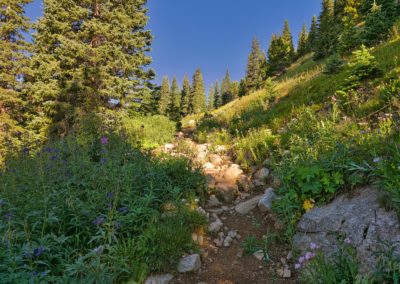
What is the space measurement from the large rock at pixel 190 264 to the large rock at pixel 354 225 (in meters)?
1.45

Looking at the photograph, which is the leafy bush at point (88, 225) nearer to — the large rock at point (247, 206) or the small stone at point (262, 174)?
the large rock at point (247, 206)

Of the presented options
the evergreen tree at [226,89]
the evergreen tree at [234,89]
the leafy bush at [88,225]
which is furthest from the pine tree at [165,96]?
the leafy bush at [88,225]

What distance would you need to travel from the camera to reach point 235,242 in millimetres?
4402

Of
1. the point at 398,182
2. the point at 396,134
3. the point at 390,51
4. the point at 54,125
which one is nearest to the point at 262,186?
the point at 396,134

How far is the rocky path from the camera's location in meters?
3.57

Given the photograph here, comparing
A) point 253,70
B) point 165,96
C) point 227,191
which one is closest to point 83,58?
point 227,191

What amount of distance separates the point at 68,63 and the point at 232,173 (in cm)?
1256

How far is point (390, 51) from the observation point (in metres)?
8.57

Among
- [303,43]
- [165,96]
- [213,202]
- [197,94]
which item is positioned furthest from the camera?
[197,94]

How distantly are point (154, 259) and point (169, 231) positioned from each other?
0.45 m

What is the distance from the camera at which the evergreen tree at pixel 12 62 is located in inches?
636

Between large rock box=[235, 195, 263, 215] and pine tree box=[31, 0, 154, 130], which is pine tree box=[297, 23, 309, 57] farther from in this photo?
large rock box=[235, 195, 263, 215]

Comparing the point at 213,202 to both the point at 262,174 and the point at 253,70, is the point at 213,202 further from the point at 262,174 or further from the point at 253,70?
the point at 253,70

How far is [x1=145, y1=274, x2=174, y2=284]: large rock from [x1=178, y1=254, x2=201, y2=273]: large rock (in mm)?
185
